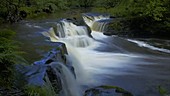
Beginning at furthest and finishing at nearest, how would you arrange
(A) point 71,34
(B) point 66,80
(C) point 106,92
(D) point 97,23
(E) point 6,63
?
(D) point 97,23
(A) point 71,34
(B) point 66,80
(C) point 106,92
(E) point 6,63

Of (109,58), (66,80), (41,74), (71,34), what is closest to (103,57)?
(109,58)

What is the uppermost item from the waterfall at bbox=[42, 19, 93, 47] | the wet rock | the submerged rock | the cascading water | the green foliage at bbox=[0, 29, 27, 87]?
the green foliage at bbox=[0, 29, 27, 87]

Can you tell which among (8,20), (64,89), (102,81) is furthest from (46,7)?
(64,89)

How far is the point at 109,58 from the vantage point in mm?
13453

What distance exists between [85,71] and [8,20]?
964 centimetres

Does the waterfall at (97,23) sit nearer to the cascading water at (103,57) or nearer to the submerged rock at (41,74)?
the cascading water at (103,57)

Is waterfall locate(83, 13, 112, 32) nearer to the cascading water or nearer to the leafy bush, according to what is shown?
the cascading water

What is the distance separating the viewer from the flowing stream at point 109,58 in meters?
10.0

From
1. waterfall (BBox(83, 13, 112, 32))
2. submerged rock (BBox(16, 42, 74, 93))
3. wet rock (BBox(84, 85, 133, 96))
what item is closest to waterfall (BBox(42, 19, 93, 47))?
waterfall (BBox(83, 13, 112, 32))

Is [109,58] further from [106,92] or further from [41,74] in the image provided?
[41,74]

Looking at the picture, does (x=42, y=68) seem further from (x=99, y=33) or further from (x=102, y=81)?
(x=99, y=33)

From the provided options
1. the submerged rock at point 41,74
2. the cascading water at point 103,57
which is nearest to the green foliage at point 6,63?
the submerged rock at point 41,74

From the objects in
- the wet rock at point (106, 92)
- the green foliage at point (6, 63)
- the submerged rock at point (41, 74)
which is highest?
the green foliage at point (6, 63)

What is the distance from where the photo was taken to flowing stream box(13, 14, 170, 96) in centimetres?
1001
